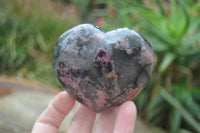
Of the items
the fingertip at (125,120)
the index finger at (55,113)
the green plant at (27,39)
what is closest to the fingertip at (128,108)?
the fingertip at (125,120)

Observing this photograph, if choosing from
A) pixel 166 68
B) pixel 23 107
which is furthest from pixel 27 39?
pixel 166 68

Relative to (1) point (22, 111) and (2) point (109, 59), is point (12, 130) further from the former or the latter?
(2) point (109, 59)

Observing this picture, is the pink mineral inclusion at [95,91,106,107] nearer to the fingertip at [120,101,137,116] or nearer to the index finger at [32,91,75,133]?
the fingertip at [120,101,137,116]

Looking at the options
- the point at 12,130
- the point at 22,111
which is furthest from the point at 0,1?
the point at 12,130

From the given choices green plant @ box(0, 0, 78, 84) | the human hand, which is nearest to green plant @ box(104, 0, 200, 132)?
the human hand

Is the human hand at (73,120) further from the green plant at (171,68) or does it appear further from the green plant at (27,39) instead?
the green plant at (27,39)

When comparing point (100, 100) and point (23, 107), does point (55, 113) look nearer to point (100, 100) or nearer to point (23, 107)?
point (100, 100)

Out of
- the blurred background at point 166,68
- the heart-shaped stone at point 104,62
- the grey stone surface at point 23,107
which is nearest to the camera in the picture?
the heart-shaped stone at point 104,62
